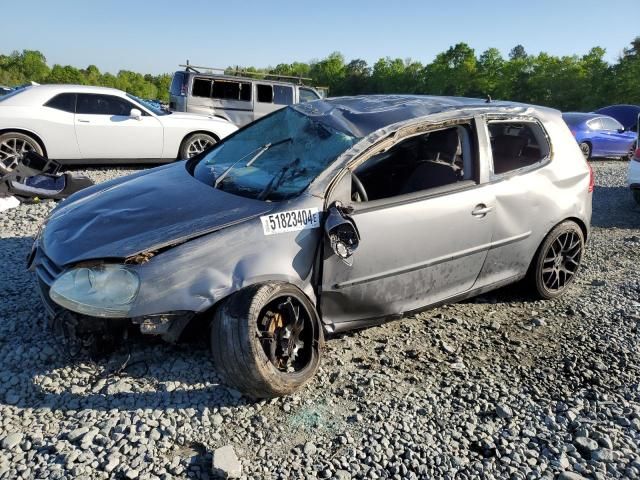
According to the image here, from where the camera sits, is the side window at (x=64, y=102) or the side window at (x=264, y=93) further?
the side window at (x=264, y=93)

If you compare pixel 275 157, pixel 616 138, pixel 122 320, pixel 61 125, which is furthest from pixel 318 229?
pixel 616 138

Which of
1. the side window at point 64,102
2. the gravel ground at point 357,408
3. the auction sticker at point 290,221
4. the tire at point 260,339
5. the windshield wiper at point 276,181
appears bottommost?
the gravel ground at point 357,408

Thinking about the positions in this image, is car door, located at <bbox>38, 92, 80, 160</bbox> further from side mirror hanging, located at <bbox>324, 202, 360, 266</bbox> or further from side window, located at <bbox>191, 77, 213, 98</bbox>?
side mirror hanging, located at <bbox>324, 202, 360, 266</bbox>

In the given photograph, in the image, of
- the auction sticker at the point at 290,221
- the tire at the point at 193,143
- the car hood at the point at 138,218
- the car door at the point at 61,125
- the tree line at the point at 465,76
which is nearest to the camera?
the car hood at the point at 138,218

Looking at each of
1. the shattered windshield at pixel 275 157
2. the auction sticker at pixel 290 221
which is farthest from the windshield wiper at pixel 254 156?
the auction sticker at pixel 290 221

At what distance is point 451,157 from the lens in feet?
12.2

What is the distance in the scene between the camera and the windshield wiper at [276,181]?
10.2 ft

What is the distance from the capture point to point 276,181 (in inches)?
125

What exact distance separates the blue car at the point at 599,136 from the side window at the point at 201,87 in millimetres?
8928

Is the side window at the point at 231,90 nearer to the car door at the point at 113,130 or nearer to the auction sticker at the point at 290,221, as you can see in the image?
the car door at the point at 113,130

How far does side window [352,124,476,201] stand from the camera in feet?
11.6

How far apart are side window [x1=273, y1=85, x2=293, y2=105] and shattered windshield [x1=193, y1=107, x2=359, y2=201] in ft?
32.2

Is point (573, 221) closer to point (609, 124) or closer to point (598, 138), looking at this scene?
point (598, 138)

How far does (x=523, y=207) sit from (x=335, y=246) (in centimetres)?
172
